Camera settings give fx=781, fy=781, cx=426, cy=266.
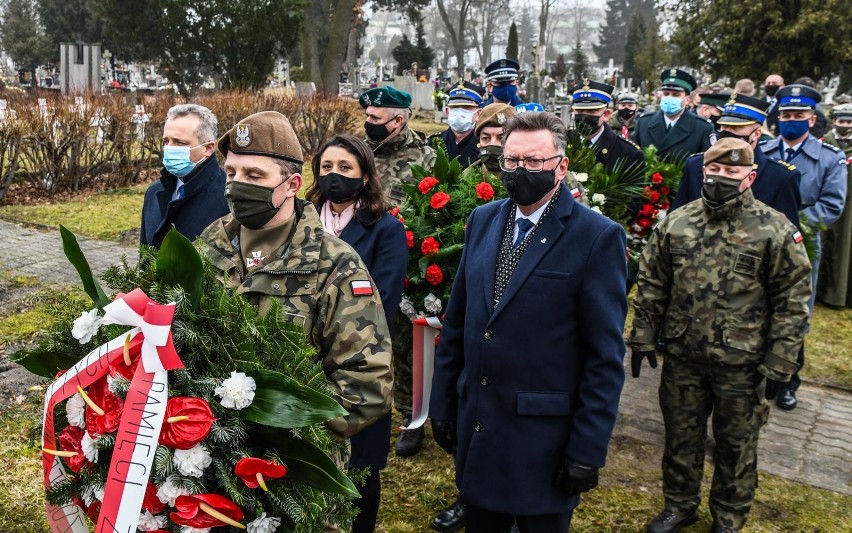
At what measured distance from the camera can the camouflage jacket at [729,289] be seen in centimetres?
377

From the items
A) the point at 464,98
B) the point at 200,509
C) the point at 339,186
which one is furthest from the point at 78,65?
the point at 200,509

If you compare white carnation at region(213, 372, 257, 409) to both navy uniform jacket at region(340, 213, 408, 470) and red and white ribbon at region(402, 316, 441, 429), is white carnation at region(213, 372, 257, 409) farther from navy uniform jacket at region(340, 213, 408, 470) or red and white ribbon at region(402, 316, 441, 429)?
red and white ribbon at region(402, 316, 441, 429)

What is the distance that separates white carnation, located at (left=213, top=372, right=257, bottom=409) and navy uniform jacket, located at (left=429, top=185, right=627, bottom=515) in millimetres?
1220

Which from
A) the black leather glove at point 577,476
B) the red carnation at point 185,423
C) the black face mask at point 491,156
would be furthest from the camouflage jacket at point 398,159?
the red carnation at point 185,423

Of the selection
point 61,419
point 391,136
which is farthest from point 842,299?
point 61,419

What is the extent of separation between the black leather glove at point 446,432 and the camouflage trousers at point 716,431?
1.42 meters

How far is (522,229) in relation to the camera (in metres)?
3.11

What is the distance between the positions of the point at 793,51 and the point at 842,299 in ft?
44.3

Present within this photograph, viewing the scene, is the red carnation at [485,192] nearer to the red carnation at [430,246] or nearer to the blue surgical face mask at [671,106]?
the red carnation at [430,246]

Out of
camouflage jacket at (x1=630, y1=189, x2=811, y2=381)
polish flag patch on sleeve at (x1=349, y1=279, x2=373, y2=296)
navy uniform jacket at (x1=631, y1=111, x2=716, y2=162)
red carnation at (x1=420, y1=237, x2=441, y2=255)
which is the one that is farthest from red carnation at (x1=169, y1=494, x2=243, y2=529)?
navy uniform jacket at (x1=631, y1=111, x2=716, y2=162)

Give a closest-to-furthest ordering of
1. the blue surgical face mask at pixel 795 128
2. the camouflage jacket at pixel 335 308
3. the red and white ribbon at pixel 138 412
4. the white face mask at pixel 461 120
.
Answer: the red and white ribbon at pixel 138 412 < the camouflage jacket at pixel 335 308 < the white face mask at pixel 461 120 < the blue surgical face mask at pixel 795 128

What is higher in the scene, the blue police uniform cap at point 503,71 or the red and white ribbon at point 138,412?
the blue police uniform cap at point 503,71

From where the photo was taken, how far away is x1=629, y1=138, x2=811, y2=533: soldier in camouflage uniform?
12.5ft

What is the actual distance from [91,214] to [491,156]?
A: 27.6 ft
